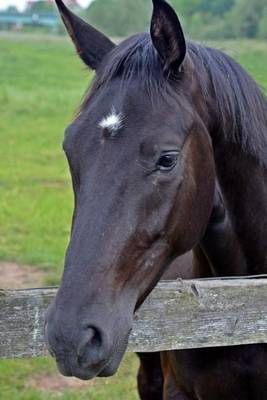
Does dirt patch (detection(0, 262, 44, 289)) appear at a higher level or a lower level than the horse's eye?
lower

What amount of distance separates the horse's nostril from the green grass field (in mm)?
963

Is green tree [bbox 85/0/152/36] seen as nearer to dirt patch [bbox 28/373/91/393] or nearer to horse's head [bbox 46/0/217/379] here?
dirt patch [bbox 28/373/91/393]

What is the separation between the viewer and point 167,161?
2324mm

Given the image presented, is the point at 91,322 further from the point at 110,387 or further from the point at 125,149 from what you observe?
the point at 110,387

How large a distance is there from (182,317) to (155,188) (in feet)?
2.02

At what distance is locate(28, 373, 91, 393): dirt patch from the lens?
195 inches

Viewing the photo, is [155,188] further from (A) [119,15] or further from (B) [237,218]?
(A) [119,15]

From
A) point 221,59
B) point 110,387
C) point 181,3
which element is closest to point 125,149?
point 221,59

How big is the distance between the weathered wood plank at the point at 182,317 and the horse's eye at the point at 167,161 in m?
0.53

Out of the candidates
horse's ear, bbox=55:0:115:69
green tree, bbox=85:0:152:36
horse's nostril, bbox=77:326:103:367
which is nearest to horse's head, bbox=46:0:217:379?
horse's nostril, bbox=77:326:103:367

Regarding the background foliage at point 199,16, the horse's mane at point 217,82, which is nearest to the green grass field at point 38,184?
the horse's mane at point 217,82

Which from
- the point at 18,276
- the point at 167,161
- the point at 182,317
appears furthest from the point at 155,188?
the point at 18,276

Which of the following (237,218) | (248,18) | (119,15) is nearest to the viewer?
(237,218)

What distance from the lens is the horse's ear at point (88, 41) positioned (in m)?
2.73
